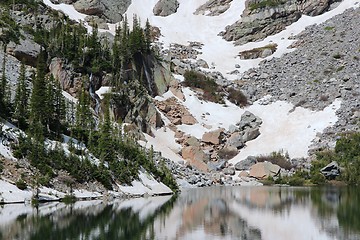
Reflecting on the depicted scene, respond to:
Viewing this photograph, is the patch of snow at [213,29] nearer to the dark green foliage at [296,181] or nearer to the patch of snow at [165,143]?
the patch of snow at [165,143]

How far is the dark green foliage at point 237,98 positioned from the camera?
9645 centimetres

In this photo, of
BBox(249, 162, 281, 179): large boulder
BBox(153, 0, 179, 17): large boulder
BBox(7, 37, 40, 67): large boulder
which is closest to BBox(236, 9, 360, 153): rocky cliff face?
BBox(249, 162, 281, 179): large boulder

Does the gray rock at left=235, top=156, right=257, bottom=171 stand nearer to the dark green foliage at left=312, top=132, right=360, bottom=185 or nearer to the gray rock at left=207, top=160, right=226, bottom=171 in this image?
the gray rock at left=207, top=160, right=226, bottom=171

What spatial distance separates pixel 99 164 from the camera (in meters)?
46.7

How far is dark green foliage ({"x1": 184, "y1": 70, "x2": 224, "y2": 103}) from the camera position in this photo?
9550cm

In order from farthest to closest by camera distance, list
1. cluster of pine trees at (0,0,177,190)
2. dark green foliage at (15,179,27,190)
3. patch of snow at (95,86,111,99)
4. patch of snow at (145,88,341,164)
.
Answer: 1. patch of snow at (145,88,341,164)
2. patch of snow at (95,86,111,99)
3. cluster of pine trees at (0,0,177,190)
4. dark green foliage at (15,179,27,190)

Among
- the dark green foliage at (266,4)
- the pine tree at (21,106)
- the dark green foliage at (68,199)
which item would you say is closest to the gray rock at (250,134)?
the pine tree at (21,106)

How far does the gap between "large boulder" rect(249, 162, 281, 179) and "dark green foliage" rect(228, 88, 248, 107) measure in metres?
25.2

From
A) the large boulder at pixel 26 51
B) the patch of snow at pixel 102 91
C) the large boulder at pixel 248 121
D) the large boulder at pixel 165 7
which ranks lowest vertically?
the large boulder at pixel 248 121

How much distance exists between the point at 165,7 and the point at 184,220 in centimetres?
11610

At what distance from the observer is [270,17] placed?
12862 cm

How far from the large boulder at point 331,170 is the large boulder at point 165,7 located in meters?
81.9

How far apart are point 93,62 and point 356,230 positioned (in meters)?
56.3

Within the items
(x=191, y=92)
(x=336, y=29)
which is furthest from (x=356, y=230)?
(x=336, y=29)
